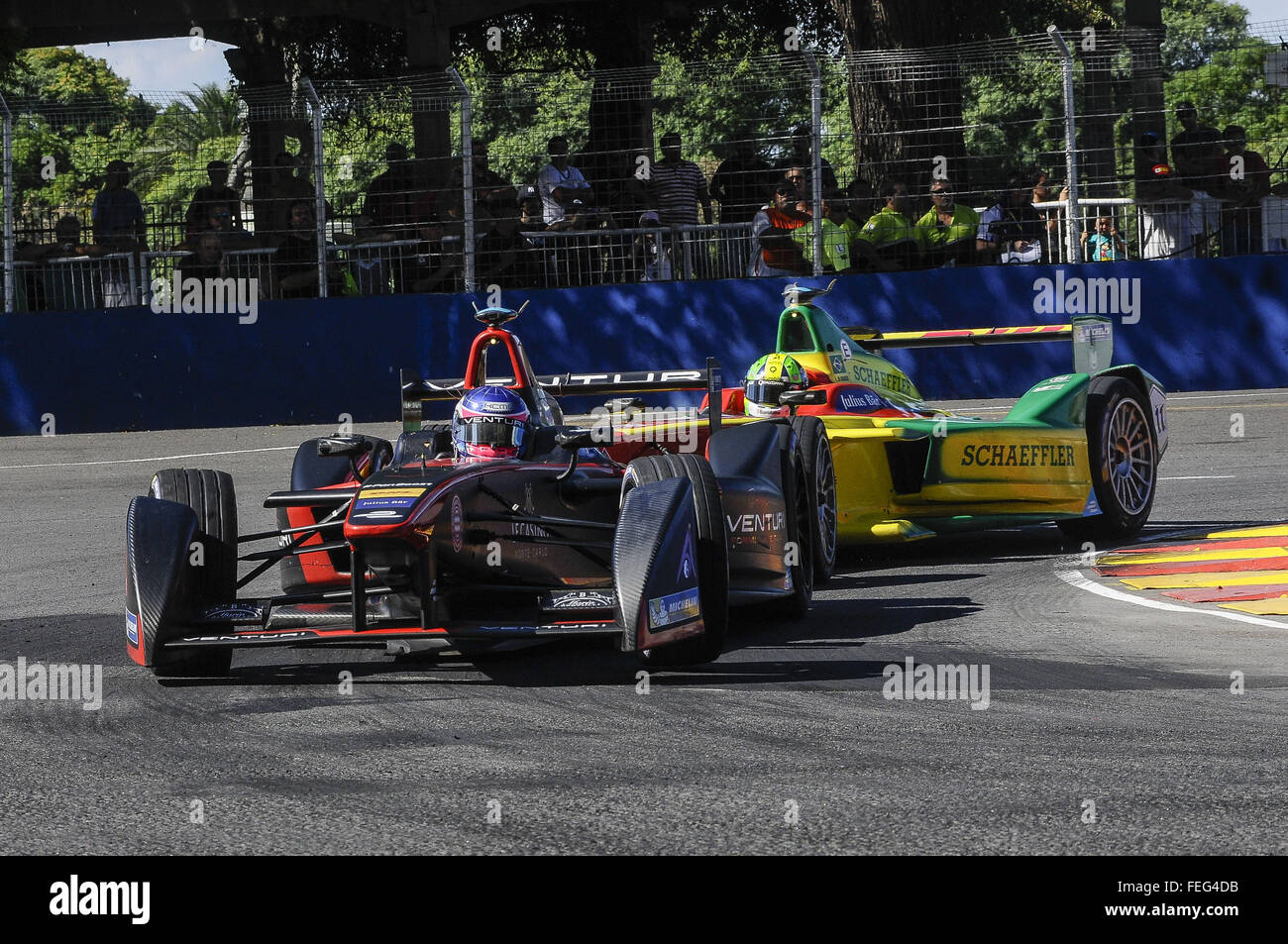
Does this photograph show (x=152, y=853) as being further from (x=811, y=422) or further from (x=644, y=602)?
(x=811, y=422)

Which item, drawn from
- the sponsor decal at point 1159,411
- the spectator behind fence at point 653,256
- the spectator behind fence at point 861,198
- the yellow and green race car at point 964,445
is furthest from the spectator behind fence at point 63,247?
the sponsor decal at point 1159,411

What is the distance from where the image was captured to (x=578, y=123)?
18.5 meters

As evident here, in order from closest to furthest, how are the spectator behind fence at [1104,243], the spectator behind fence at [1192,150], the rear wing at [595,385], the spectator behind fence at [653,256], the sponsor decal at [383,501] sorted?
1. the sponsor decal at [383,501]
2. the rear wing at [595,385]
3. the spectator behind fence at [1192,150]
4. the spectator behind fence at [1104,243]
5. the spectator behind fence at [653,256]

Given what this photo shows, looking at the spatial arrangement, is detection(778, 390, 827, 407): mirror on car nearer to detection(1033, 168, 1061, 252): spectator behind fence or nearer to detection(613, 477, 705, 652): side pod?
detection(613, 477, 705, 652): side pod

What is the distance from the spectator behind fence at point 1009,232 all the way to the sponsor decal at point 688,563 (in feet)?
38.0

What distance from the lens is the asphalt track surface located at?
438 cm

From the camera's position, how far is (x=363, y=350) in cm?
1764

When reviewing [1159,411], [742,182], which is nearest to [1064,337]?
[1159,411]

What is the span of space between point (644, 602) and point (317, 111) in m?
12.2

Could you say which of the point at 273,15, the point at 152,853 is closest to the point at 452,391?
the point at 152,853

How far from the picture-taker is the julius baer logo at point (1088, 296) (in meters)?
Result: 17.0

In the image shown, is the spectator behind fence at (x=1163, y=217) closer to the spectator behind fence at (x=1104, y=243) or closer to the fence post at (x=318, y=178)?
the spectator behind fence at (x=1104, y=243)

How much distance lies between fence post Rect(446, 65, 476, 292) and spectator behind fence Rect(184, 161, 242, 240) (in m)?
2.30

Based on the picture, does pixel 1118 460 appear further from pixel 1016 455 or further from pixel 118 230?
pixel 118 230
